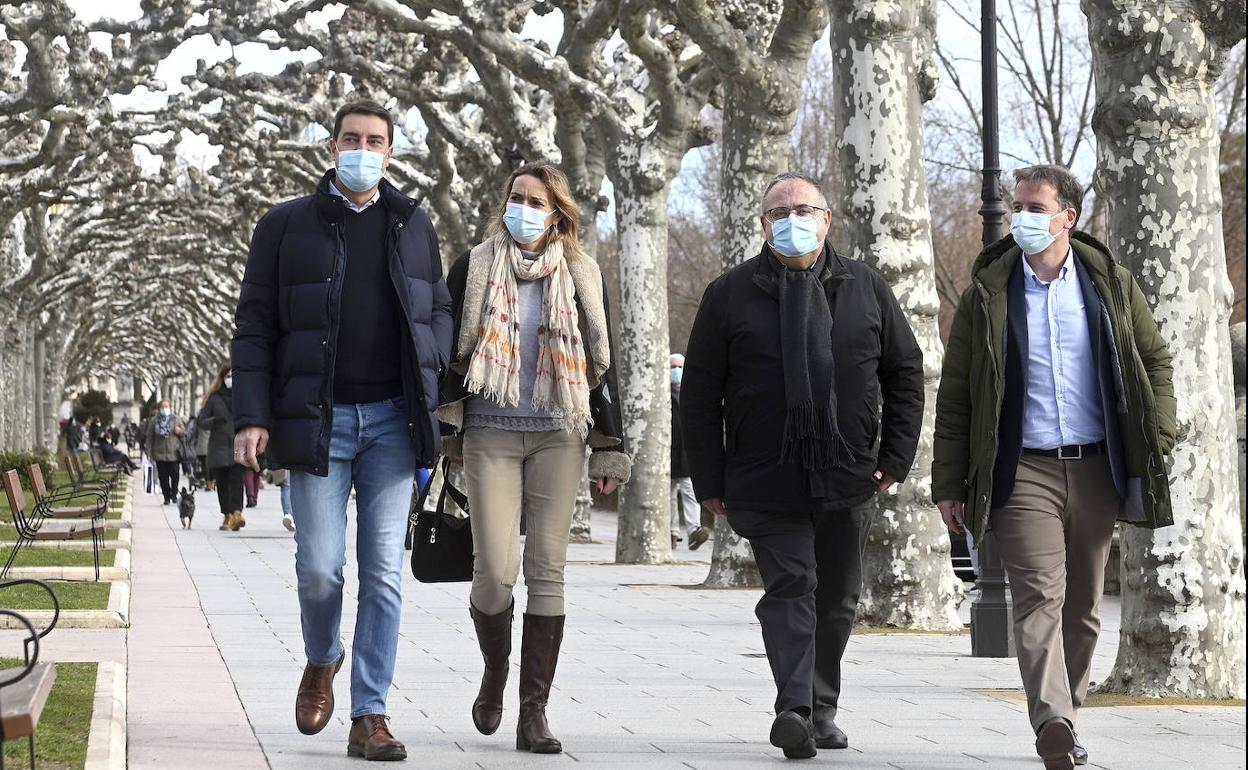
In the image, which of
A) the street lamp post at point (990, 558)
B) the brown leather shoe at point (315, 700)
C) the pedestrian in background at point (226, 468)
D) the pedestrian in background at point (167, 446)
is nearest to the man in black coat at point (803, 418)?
the brown leather shoe at point (315, 700)

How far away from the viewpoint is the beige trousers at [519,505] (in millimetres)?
6496

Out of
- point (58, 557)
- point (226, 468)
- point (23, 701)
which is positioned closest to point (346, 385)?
point (23, 701)

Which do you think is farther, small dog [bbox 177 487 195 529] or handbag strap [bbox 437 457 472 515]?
small dog [bbox 177 487 195 529]

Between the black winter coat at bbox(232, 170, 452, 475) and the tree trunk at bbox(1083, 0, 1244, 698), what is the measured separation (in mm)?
2988

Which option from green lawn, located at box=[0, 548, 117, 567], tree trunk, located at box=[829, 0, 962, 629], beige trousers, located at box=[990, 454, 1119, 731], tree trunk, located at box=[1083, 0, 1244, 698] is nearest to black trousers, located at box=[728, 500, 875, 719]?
beige trousers, located at box=[990, 454, 1119, 731]

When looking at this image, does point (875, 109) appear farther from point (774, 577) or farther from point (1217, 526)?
point (774, 577)

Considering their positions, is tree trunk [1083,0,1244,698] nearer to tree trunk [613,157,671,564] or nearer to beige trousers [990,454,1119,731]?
beige trousers [990,454,1119,731]

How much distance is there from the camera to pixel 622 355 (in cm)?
1809

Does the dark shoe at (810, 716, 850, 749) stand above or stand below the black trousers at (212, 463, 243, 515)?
below

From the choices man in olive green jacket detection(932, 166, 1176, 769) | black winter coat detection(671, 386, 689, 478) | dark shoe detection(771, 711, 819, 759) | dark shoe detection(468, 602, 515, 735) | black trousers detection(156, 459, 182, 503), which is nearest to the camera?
man in olive green jacket detection(932, 166, 1176, 769)

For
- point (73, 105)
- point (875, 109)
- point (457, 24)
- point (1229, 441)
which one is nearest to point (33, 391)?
point (73, 105)

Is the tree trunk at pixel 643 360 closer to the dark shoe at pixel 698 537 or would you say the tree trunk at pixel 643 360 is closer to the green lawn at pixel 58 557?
the dark shoe at pixel 698 537

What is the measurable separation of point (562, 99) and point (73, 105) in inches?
405

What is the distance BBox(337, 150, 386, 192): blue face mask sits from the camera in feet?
21.0
